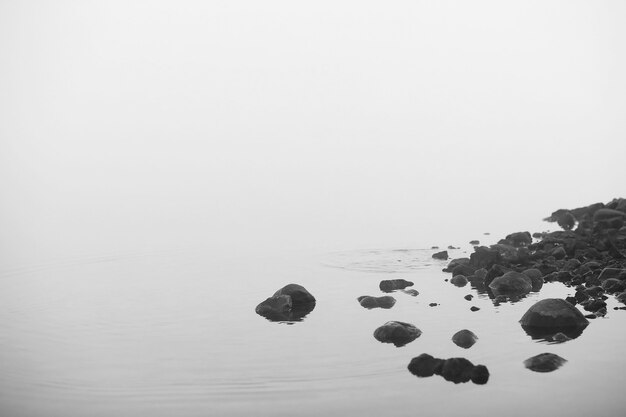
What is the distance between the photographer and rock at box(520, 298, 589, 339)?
15.0 meters

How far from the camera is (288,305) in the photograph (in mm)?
18109

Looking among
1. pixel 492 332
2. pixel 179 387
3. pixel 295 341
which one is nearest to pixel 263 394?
pixel 179 387

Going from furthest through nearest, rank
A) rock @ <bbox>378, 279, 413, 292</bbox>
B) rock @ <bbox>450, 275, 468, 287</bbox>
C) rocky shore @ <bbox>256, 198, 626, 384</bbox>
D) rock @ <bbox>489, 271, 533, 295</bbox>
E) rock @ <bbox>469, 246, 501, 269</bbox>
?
1. rock @ <bbox>469, 246, 501, 269</bbox>
2. rock @ <bbox>450, 275, 468, 287</bbox>
3. rock @ <bbox>378, 279, 413, 292</bbox>
4. rock @ <bbox>489, 271, 533, 295</bbox>
5. rocky shore @ <bbox>256, 198, 626, 384</bbox>

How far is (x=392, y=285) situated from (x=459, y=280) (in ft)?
7.01

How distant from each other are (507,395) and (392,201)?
3423 centimetres

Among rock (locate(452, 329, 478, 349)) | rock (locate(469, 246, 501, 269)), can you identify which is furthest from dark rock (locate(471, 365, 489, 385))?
rock (locate(469, 246, 501, 269))

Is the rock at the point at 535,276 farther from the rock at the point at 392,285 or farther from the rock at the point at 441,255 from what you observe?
the rock at the point at 441,255

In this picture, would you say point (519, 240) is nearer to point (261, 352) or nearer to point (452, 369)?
point (261, 352)

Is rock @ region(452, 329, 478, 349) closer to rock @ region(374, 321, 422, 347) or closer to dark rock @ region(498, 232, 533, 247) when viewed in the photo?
rock @ region(374, 321, 422, 347)

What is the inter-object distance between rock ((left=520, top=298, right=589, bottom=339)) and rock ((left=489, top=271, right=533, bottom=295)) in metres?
3.46

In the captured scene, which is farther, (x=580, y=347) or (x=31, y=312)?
(x=31, y=312)

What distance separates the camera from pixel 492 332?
49.5ft

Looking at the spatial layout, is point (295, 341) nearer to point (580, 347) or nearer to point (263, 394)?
point (263, 394)

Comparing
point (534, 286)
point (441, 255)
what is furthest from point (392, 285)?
point (441, 255)
